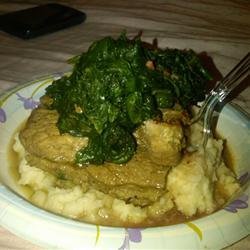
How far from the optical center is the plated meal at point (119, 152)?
2.30m

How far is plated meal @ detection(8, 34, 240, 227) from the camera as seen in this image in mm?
2303

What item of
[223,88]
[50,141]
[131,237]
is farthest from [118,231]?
[223,88]

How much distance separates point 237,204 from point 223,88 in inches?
34.4

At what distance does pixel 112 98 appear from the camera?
230 cm

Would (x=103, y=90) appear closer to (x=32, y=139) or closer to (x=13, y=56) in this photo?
(x=32, y=139)

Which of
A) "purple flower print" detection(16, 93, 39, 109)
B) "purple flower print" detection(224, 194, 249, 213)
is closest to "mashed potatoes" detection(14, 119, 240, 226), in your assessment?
"purple flower print" detection(224, 194, 249, 213)

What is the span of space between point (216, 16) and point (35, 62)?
2.69 m

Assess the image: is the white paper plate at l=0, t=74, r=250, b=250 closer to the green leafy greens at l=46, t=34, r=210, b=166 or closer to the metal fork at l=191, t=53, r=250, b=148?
the green leafy greens at l=46, t=34, r=210, b=166

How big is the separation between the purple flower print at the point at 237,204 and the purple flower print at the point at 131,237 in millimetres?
468

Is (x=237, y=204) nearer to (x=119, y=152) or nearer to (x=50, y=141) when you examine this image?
(x=119, y=152)

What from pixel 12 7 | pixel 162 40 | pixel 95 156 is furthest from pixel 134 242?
pixel 12 7

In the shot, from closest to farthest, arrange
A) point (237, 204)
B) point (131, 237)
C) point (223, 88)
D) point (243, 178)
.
Result: point (131, 237) → point (237, 204) → point (243, 178) → point (223, 88)

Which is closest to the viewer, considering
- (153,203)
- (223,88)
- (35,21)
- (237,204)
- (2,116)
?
(237,204)

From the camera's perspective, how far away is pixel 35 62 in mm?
4320
